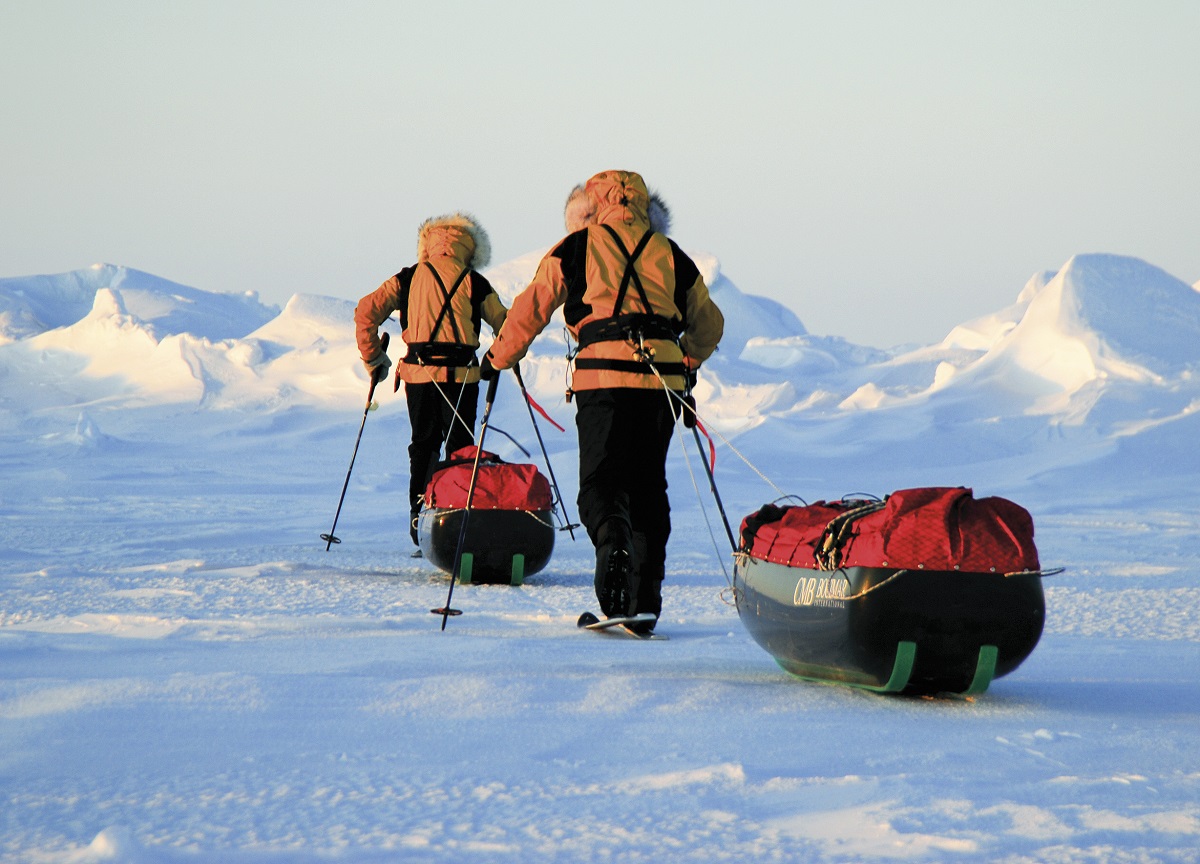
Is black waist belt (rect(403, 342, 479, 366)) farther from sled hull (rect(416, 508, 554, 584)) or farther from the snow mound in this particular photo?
the snow mound

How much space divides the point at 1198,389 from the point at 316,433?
11873 millimetres

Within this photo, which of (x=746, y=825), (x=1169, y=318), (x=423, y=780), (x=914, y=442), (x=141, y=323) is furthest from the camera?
(x=141, y=323)

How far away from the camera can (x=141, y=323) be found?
25.2m

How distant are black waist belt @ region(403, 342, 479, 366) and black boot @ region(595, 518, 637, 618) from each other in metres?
2.54

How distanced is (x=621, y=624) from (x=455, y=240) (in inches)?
121

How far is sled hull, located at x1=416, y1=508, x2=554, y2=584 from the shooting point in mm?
5562

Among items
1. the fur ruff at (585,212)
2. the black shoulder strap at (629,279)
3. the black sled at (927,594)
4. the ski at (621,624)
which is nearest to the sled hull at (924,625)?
the black sled at (927,594)

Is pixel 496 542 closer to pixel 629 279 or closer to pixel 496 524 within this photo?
pixel 496 524

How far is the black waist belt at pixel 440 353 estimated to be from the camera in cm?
649

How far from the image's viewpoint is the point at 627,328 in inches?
160

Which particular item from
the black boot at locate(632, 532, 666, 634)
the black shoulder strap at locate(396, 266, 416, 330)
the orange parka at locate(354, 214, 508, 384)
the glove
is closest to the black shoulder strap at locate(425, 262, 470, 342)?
the orange parka at locate(354, 214, 508, 384)

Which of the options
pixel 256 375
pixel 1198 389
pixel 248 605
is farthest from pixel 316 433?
pixel 248 605

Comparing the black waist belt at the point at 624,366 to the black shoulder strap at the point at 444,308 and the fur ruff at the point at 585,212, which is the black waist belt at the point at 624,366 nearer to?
the fur ruff at the point at 585,212

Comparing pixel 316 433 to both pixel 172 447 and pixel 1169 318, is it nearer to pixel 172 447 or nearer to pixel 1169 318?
pixel 172 447
